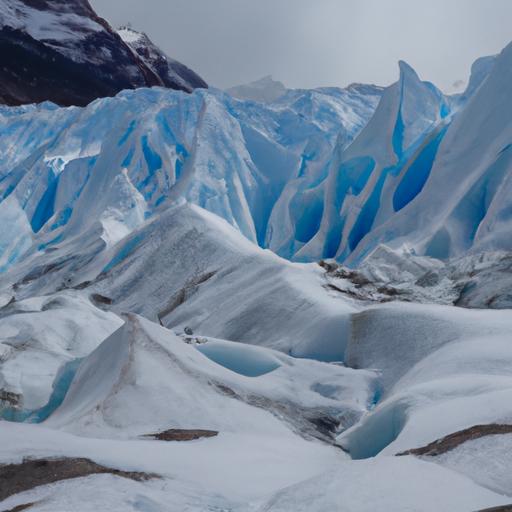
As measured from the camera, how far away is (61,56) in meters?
45.3

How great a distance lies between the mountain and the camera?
4322 cm

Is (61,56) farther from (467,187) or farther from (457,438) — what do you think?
(457,438)

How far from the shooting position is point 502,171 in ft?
41.0

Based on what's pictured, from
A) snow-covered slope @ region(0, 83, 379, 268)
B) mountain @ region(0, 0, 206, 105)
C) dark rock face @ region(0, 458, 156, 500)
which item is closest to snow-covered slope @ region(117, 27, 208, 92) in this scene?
mountain @ region(0, 0, 206, 105)

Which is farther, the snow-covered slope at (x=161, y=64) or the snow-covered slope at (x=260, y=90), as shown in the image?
the snow-covered slope at (x=161, y=64)

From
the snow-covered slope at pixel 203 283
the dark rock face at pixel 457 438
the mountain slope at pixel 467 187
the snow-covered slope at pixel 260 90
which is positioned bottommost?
the snow-covered slope at pixel 203 283

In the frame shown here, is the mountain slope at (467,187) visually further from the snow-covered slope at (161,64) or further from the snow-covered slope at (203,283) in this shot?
the snow-covered slope at (161,64)

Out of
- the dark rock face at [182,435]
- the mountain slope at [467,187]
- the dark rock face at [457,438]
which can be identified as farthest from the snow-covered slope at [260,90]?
the dark rock face at [457,438]

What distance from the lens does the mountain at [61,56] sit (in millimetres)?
43219

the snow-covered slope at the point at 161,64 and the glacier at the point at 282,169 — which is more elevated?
the snow-covered slope at the point at 161,64

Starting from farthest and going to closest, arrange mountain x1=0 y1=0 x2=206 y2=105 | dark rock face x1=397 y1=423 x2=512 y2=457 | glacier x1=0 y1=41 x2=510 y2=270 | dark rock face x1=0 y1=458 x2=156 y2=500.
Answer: mountain x1=0 y1=0 x2=206 y2=105, glacier x1=0 y1=41 x2=510 y2=270, dark rock face x1=397 y1=423 x2=512 y2=457, dark rock face x1=0 y1=458 x2=156 y2=500

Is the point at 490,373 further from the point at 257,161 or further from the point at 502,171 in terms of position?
the point at 257,161

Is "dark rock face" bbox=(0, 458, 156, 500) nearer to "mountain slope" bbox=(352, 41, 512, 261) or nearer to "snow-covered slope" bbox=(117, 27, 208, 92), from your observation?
"mountain slope" bbox=(352, 41, 512, 261)

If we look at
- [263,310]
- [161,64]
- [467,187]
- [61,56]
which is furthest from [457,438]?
[161,64]
